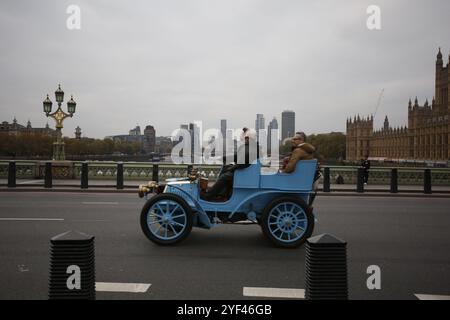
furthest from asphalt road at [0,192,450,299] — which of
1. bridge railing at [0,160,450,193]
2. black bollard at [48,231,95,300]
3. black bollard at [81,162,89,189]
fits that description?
bridge railing at [0,160,450,193]

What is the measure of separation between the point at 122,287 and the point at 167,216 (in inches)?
83.8

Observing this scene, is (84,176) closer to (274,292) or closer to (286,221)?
(286,221)

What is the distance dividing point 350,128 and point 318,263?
13345cm

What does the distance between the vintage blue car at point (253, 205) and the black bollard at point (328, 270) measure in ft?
9.84

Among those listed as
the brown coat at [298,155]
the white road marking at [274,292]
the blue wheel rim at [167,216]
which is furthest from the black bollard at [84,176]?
the white road marking at [274,292]

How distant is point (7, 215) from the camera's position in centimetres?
975

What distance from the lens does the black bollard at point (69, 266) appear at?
3.73 meters

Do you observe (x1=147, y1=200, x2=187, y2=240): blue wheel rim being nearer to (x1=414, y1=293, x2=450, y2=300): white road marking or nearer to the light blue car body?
the light blue car body

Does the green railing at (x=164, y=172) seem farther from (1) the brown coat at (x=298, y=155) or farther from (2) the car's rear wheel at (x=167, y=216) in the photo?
(1) the brown coat at (x=298, y=155)

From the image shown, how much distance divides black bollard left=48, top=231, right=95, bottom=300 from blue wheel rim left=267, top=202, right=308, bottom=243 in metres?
3.72

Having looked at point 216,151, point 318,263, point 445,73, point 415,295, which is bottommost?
point 415,295
